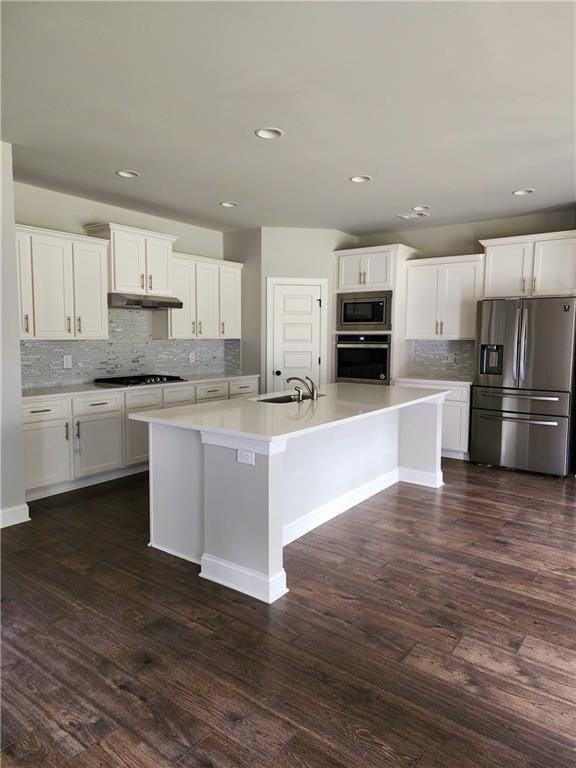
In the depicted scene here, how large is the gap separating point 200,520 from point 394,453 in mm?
2291

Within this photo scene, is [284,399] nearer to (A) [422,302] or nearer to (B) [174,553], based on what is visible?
(B) [174,553]

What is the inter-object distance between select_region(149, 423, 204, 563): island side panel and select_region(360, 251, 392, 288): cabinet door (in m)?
3.73

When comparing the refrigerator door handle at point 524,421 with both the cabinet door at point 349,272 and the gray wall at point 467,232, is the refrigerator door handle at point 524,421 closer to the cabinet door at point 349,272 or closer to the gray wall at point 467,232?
the gray wall at point 467,232

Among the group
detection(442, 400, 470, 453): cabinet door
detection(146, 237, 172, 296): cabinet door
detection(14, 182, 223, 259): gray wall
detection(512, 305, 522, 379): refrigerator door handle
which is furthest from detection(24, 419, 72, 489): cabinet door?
detection(512, 305, 522, 379): refrigerator door handle

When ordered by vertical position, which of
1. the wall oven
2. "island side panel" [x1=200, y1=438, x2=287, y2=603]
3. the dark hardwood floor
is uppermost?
the wall oven

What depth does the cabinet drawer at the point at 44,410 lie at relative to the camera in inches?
154

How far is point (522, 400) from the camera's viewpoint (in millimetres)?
5062

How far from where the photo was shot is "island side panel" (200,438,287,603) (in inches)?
102

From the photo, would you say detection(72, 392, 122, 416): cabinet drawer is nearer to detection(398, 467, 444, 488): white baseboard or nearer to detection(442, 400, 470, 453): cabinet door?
detection(398, 467, 444, 488): white baseboard

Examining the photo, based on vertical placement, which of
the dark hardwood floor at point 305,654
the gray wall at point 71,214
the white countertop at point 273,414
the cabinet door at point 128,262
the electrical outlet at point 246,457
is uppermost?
the gray wall at point 71,214

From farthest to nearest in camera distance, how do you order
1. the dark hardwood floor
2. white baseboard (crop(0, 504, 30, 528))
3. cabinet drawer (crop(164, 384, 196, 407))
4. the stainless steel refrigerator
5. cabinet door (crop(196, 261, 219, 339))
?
1. cabinet door (crop(196, 261, 219, 339))
2. cabinet drawer (crop(164, 384, 196, 407))
3. the stainless steel refrigerator
4. white baseboard (crop(0, 504, 30, 528))
5. the dark hardwood floor

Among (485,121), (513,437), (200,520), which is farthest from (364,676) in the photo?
(513,437)

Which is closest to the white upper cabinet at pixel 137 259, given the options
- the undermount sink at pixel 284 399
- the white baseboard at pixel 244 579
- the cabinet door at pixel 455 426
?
the undermount sink at pixel 284 399

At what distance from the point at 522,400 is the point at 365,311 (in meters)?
2.07
